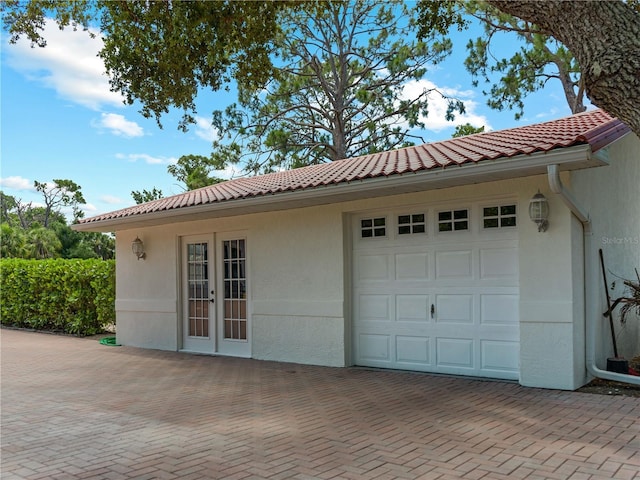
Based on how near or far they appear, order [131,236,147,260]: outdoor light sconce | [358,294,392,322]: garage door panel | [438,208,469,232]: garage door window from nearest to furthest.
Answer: [438,208,469,232]: garage door window
[358,294,392,322]: garage door panel
[131,236,147,260]: outdoor light sconce

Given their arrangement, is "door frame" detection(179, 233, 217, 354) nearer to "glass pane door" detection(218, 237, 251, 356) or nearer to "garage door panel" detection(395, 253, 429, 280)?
"glass pane door" detection(218, 237, 251, 356)

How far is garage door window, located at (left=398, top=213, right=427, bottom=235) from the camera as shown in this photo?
8320mm

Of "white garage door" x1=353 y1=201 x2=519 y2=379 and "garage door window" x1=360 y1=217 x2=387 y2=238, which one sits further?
"garage door window" x1=360 y1=217 x2=387 y2=238

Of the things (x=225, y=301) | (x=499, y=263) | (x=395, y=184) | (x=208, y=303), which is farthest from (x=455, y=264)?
(x=208, y=303)

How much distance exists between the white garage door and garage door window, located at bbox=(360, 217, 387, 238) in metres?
0.02

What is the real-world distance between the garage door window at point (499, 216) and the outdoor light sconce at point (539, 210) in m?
0.48

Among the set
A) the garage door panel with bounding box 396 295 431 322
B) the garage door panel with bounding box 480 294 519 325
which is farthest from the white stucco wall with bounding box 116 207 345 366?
the garage door panel with bounding box 480 294 519 325

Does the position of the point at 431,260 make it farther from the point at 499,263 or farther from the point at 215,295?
the point at 215,295

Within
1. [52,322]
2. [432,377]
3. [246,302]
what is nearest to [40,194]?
[52,322]

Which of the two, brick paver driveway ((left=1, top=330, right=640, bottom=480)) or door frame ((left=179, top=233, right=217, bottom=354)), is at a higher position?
door frame ((left=179, top=233, right=217, bottom=354))

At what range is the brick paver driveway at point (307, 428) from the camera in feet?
14.5

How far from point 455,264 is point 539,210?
4.91ft

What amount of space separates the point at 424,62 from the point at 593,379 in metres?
15.5

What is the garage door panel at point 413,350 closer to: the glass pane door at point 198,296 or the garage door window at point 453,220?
the garage door window at point 453,220
